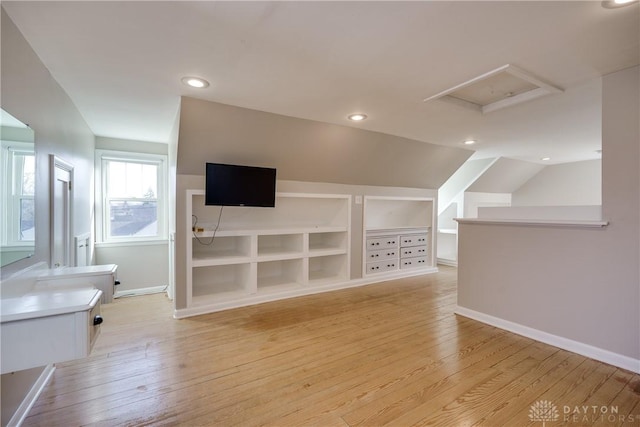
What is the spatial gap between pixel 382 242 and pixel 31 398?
435 centimetres

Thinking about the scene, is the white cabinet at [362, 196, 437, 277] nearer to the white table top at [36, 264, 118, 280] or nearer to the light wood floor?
the light wood floor

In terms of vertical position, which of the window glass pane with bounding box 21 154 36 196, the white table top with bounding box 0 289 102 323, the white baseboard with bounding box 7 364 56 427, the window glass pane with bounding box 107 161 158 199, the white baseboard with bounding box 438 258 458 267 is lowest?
the white baseboard with bounding box 7 364 56 427

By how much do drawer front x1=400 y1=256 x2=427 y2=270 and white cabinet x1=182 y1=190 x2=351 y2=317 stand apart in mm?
1312

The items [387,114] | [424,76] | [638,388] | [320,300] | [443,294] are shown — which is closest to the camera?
[638,388]

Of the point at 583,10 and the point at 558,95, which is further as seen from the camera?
the point at 558,95

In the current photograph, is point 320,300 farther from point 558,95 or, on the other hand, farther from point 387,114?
point 558,95

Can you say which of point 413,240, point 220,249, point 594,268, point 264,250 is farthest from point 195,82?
point 413,240

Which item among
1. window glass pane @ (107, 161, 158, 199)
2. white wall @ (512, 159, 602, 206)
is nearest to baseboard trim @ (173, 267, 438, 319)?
window glass pane @ (107, 161, 158, 199)

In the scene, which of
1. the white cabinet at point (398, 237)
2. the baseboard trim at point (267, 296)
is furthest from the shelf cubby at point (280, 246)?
the white cabinet at point (398, 237)

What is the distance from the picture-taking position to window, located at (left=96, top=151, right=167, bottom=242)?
4219 mm

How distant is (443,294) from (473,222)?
4.58 feet

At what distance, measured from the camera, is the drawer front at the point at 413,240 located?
5297mm

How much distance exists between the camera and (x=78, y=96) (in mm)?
2732

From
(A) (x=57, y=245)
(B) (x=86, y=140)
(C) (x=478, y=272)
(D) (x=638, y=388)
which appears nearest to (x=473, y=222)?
(C) (x=478, y=272)
